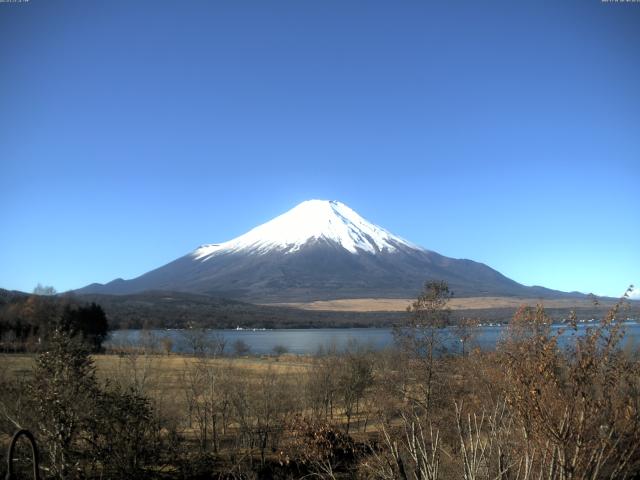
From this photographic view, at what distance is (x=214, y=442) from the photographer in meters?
23.8

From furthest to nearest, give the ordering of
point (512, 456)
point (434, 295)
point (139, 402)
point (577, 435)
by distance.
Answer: point (434, 295) → point (139, 402) → point (512, 456) → point (577, 435)

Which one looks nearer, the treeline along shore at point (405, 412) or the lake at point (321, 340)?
the treeline along shore at point (405, 412)

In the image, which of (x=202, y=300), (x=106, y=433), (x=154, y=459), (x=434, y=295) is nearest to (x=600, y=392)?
(x=106, y=433)

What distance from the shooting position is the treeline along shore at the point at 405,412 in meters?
5.68

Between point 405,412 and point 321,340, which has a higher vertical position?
point 405,412

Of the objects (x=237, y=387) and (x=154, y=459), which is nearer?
(x=154, y=459)

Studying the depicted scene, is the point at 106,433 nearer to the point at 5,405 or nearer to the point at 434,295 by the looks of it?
the point at 5,405

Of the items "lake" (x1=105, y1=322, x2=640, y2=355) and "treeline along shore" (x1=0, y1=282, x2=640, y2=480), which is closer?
"treeline along shore" (x1=0, y1=282, x2=640, y2=480)

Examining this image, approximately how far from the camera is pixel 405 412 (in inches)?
611

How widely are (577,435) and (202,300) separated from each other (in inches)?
7181

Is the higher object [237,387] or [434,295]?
[434,295]

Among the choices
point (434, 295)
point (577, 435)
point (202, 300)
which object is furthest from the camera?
point (202, 300)

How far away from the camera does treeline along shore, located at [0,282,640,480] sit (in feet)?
18.6

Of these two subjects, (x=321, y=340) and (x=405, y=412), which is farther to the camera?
(x=321, y=340)
